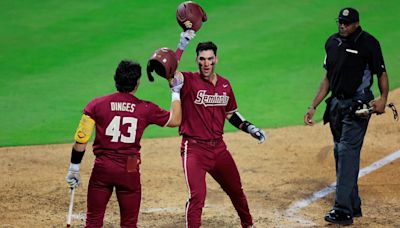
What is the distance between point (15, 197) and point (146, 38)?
6.68 metres

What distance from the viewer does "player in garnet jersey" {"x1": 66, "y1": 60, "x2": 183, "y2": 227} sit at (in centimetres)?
780

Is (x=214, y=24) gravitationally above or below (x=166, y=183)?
above

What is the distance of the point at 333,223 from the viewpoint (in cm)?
957

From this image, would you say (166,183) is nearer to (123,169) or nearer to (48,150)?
(48,150)

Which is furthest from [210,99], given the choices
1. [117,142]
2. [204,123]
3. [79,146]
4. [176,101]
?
[79,146]

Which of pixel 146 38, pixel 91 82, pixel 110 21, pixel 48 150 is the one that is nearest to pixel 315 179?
pixel 48 150

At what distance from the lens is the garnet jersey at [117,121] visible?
7797 mm

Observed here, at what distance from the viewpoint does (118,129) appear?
7.80 m

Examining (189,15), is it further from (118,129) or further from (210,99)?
(118,129)

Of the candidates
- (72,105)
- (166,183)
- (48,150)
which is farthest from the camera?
(72,105)

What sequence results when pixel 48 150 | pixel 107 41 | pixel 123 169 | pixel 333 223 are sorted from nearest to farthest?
pixel 123 169
pixel 333 223
pixel 48 150
pixel 107 41

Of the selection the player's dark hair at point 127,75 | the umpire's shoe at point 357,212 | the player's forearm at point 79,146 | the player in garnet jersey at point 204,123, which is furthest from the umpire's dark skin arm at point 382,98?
the player's forearm at point 79,146

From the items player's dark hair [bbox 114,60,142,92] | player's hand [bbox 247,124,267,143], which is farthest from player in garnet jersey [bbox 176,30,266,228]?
player's dark hair [bbox 114,60,142,92]

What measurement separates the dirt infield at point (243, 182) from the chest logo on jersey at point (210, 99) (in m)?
1.54
